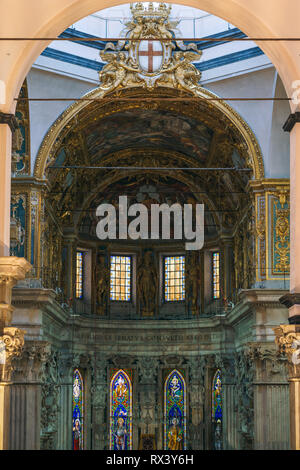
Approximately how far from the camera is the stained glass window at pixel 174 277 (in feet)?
124

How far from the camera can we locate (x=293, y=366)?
1658 centimetres

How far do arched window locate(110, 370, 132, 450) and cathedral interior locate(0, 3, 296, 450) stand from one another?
0.19ft

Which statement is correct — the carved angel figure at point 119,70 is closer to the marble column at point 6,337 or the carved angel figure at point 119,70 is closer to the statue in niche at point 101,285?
the statue in niche at point 101,285

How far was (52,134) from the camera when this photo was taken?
27.0 m

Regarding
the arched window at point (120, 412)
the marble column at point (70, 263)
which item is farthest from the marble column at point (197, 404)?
the marble column at point (70, 263)

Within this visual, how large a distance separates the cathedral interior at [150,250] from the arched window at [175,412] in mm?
57

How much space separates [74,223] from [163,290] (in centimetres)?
555

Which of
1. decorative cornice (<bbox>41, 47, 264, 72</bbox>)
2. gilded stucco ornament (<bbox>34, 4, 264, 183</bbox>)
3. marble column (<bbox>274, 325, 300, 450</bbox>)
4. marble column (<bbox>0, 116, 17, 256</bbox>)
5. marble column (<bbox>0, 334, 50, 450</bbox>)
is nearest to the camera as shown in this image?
marble column (<bbox>274, 325, 300, 450</bbox>)

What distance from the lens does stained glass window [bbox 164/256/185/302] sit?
124 feet

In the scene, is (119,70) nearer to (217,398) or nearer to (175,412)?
(217,398)

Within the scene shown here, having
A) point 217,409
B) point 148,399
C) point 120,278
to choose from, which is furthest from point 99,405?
point 120,278

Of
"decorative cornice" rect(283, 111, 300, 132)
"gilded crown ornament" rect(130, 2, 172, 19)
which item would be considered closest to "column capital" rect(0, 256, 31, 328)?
"decorative cornice" rect(283, 111, 300, 132)

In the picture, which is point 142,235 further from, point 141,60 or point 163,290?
point 141,60

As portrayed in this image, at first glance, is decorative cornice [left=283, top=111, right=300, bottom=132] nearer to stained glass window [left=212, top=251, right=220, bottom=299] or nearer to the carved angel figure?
the carved angel figure
